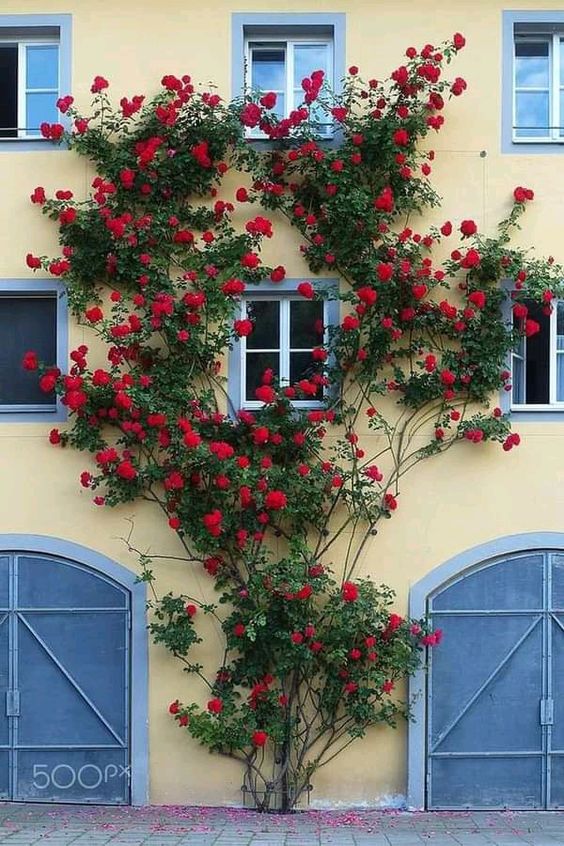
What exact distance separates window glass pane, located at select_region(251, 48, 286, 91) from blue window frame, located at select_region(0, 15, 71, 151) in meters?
1.68

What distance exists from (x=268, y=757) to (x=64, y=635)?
2.10m

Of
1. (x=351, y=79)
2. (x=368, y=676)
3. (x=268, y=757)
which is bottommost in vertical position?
(x=268, y=757)

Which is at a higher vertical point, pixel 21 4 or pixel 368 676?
pixel 21 4

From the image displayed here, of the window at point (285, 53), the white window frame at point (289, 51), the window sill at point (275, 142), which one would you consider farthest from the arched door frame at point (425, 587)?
the white window frame at point (289, 51)

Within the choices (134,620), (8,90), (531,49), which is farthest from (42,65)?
(134,620)

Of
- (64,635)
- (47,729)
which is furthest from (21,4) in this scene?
(47,729)

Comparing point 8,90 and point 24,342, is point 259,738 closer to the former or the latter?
point 24,342

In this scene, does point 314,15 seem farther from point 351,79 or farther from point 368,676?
point 368,676

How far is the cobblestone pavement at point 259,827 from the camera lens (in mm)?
Result: 8945

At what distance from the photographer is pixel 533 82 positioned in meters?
10.3

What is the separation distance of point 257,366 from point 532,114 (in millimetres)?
3397

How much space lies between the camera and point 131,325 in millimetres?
9719

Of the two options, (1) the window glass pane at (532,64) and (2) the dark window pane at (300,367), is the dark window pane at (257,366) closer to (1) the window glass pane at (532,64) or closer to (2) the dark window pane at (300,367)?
(2) the dark window pane at (300,367)

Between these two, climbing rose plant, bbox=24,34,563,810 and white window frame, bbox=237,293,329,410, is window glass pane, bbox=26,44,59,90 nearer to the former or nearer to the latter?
climbing rose plant, bbox=24,34,563,810
